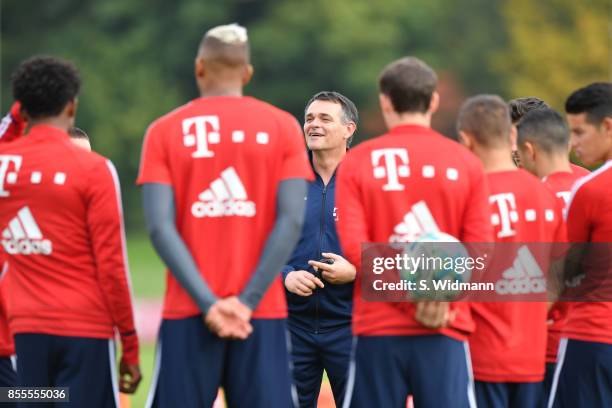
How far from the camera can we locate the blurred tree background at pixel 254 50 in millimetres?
45844

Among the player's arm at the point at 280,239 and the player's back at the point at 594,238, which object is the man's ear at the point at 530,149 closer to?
the player's back at the point at 594,238

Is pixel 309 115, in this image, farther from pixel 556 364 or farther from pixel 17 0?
pixel 17 0

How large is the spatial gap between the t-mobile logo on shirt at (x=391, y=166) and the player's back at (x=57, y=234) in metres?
1.43

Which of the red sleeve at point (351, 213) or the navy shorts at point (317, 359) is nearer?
the red sleeve at point (351, 213)

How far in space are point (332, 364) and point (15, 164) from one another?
2.73m

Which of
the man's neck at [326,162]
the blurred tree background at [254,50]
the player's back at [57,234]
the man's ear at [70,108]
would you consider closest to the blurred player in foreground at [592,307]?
the man's neck at [326,162]

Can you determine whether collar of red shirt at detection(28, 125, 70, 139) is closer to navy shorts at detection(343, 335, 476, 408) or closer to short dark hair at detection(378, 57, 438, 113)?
short dark hair at detection(378, 57, 438, 113)

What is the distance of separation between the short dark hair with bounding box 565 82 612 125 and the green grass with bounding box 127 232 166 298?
24132 millimetres

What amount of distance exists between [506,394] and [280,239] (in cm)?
164

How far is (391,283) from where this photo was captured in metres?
6.40

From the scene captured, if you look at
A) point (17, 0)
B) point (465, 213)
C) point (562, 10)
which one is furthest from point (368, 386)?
point (17, 0)

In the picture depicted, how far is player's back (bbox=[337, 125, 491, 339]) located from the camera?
634 centimetres

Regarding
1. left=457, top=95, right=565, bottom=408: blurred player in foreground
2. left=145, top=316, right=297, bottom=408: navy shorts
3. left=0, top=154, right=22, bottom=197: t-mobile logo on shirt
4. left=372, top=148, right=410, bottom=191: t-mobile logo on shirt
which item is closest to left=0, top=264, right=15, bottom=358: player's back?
left=0, top=154, right=22, bottom=197: t-mobile logo on shirt

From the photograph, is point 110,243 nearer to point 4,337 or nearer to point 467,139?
point 4,337
